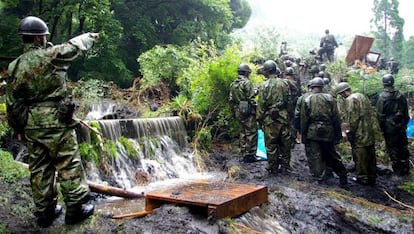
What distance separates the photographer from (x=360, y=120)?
7238mm

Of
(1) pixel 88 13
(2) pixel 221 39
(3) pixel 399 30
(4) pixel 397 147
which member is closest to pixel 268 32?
(2) pixel 221 39

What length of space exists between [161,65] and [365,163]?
26.6ft

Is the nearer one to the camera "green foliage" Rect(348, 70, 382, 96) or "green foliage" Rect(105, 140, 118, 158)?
"green foliage" Rect(105, 140, 118, 158)

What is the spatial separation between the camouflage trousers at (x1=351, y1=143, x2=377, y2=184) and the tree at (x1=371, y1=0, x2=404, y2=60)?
26.5 metres

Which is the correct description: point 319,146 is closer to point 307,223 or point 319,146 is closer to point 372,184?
point 372,184

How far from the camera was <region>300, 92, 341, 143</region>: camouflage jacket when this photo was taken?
23.8 ft

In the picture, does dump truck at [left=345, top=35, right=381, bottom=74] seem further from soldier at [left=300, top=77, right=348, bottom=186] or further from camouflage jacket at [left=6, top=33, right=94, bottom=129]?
camouflage jacket at [left=6, top=33, right=94, bottom=129]

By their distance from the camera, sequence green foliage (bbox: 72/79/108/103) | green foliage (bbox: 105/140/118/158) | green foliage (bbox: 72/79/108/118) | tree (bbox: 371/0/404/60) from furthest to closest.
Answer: tree (bbox: 371/0/404/60) → green foliage (bbox: 72/79/108/103) → green foliage (bbox: 72/79/108/118) → green foliage (bbox: 105/140/118/158)

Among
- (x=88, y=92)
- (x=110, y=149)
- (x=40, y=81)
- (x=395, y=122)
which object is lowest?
(x=110, y=149)

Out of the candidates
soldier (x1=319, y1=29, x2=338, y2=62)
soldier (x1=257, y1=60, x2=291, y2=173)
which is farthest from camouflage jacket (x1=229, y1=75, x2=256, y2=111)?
soldier (x1=319, y1=29, x2=338, y2=62)

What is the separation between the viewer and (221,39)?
20797mm

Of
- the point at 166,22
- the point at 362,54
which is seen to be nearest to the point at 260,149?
the point at 166,22

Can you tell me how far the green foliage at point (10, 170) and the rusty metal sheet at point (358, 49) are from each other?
62.3 feet

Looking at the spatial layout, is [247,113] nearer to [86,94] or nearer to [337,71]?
[86,94]
